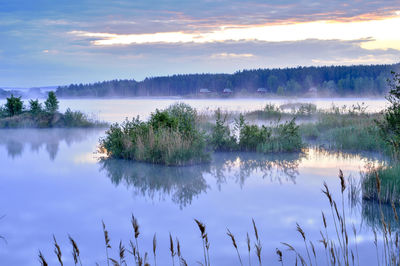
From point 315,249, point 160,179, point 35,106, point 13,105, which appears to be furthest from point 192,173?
point 13,105

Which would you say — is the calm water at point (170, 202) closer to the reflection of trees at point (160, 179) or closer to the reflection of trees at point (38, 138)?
the reflection of trees at point (160, 179)

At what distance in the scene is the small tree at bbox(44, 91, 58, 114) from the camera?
1101 inches

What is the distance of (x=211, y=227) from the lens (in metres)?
7.96

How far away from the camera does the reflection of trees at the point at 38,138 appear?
765 inches

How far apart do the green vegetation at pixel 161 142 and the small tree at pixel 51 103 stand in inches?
539

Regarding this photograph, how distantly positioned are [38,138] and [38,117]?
5.46 metres

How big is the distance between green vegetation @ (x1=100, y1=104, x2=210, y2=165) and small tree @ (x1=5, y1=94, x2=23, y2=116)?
1528 centimetres

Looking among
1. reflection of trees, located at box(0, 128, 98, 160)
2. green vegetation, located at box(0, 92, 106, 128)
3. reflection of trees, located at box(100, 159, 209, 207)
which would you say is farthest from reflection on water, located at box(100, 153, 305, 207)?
green vegetation, located at box(0, 92, 106, 128)

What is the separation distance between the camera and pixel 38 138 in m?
23.2

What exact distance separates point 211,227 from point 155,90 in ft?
340

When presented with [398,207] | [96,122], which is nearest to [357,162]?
[398,207]

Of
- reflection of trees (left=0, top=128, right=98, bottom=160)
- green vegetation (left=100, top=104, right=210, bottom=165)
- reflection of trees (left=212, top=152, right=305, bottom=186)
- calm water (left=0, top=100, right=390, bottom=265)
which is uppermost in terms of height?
green vegetation (left=100, top=104, right=210, bottom=165)

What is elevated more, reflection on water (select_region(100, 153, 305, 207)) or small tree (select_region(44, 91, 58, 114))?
small tree (select_region(44, 91, 58, 114))

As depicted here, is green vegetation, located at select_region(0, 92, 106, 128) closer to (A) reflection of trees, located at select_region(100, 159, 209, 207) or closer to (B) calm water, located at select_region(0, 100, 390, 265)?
(B) calm water, located at select_region(0, 100, 390, 265)
